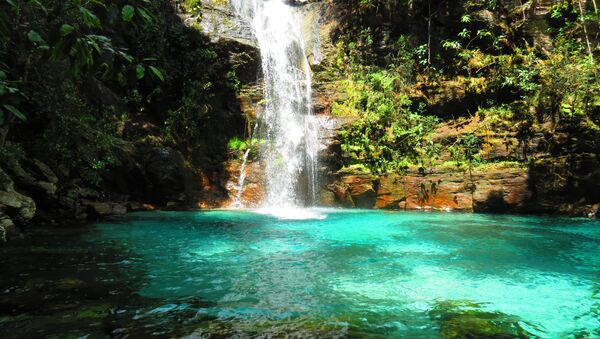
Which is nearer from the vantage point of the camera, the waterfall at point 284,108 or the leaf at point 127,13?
the leaf at point 127,13

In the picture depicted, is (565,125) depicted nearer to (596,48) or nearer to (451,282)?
(596,48)

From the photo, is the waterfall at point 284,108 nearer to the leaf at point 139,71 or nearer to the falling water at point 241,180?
the falling water at point 241,180

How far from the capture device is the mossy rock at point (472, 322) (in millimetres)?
3422

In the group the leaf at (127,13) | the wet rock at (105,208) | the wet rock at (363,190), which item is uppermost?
the leaf at (127,13)

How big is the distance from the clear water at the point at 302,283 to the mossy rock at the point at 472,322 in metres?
0.01

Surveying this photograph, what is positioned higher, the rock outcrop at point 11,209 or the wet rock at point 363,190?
the wet rock at point 363,190

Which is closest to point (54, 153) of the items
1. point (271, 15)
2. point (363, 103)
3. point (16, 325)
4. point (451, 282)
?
point (16, 325)

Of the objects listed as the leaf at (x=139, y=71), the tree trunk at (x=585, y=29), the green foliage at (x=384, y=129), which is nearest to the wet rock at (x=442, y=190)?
the green foliage at (x=384, y=129)

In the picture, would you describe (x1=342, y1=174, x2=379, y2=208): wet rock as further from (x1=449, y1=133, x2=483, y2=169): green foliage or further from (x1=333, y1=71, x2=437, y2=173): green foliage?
(x1=449, y1=133, x2=483, y2=169): green foliage

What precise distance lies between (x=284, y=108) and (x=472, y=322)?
14003 mm

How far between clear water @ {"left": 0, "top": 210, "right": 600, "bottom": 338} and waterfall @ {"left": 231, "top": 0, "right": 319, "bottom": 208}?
21.1 feet

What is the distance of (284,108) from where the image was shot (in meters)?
16.9

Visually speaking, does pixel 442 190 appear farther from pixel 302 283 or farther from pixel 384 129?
pixel 302 283

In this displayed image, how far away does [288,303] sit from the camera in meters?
4.22
